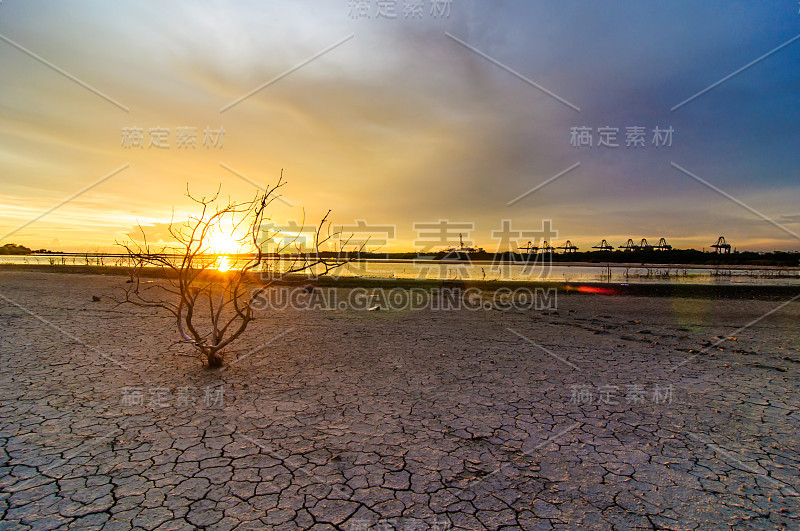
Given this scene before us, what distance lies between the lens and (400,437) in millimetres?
3590

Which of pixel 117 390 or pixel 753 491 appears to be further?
pixel 117 390

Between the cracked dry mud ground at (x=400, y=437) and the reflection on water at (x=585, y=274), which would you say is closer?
the cracked dry mud ground at (x=400, y=437)

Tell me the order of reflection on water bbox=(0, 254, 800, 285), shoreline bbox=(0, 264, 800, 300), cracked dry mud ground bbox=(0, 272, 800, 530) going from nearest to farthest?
1. cracked dry mud ground bbox=(0, 272, 800, 530)
2. shoreline bbox=(0, 264, 800, 300)
3. reflection on water bbox=(0, 254, 800, 285)

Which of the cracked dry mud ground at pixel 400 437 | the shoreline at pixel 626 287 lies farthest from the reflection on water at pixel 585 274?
the cracked dry mud ground at pixel 400 437

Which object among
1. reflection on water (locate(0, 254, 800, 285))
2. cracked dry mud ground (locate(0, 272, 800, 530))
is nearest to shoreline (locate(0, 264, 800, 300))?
reflection on water (locate(0, 254, 800, 285))

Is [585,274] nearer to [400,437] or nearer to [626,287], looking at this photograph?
[626,287]

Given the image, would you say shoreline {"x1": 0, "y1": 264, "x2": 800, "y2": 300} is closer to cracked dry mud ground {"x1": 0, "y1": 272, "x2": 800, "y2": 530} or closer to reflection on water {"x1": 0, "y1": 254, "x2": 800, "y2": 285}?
reflection on water {"x1": 0, "y1": 254, "x2": 800, "y2": 285}

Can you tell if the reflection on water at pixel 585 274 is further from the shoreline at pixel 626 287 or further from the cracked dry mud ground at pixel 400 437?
the cracked dry mud ground at pixel 400 437

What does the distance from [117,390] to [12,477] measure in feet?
6.27

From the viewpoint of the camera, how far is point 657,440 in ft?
11.7

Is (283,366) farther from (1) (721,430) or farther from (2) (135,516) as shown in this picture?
(1) (721,430)

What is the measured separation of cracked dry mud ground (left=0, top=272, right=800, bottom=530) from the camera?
2557mm

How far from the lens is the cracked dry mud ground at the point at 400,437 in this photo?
2557 millimetres

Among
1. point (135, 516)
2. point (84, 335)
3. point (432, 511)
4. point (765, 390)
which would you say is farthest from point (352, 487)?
point (84, 335)
